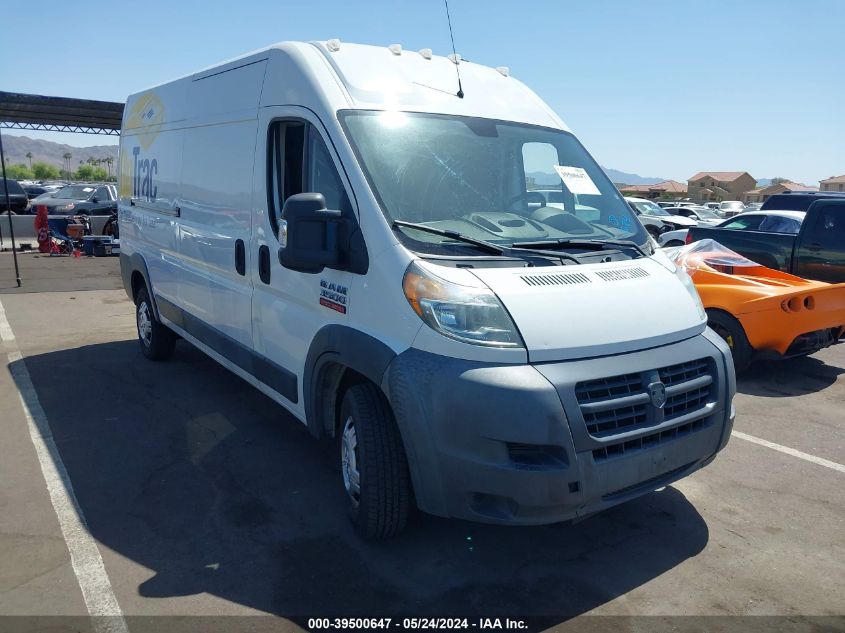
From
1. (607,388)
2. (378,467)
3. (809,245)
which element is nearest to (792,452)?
(607,388)

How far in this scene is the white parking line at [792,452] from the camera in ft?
16.0

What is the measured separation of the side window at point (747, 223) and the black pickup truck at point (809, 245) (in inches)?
58.9

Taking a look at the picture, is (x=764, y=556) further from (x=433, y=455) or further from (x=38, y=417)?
(x=38, y=417)

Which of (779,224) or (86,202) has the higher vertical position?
(779,224)

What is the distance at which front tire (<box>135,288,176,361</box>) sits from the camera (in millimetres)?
7216

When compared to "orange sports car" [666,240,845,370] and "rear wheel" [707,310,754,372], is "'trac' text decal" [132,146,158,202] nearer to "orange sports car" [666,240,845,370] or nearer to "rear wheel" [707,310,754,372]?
"orange sports car" [666,240,845,370]

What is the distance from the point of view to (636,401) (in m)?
3.21

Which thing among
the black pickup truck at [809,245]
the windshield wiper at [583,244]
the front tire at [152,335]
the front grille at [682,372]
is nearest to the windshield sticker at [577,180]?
the windshield wiper at [583,244]

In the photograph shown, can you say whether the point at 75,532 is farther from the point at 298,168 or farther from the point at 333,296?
the point at 298,168

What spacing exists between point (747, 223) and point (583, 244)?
879 cm

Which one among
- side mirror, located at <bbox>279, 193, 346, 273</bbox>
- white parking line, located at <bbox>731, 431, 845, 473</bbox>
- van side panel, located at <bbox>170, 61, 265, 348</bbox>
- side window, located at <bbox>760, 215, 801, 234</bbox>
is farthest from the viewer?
side window, located at <bbox>760, 215, 801, 234</bbox>

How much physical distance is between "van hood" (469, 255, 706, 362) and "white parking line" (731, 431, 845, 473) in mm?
2024

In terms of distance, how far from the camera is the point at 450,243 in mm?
3457

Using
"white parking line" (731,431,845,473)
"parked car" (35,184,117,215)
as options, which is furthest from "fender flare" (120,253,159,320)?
"parked car" (35,184,117,215)
